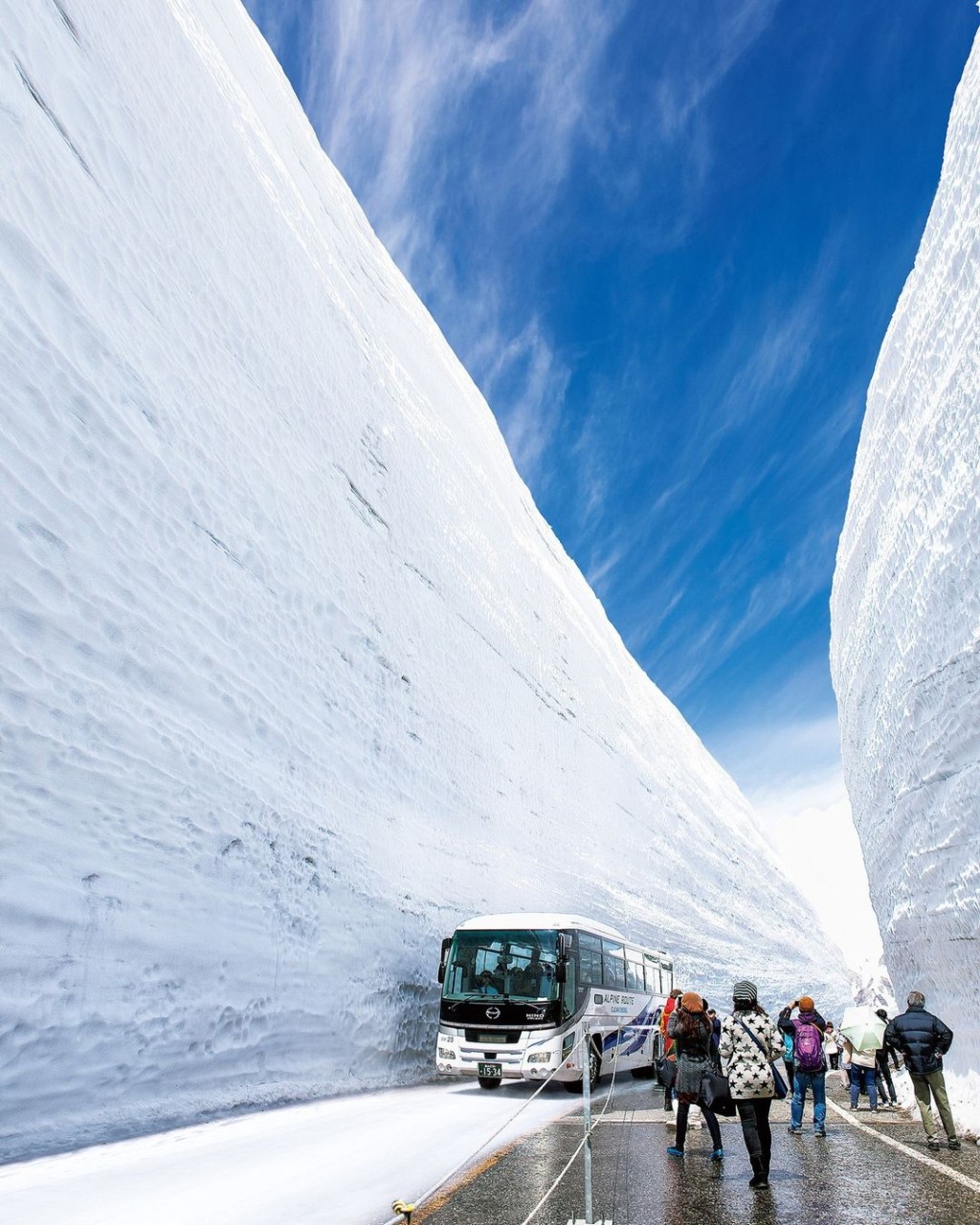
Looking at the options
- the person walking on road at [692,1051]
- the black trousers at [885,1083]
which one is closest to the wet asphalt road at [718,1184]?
the person walking on road at [692,1051]

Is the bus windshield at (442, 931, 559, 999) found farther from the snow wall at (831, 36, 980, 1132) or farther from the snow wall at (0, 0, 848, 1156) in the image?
the snow wall at (831, 36, 980, 1132)

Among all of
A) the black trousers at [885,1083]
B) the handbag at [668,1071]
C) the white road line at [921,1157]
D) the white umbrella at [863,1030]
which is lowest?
the white road line at [921,1157]

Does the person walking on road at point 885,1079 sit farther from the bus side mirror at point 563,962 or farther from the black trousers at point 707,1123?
the black trousers at point 707,1123

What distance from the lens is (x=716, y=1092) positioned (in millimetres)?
5785

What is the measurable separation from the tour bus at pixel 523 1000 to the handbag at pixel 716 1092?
176 inches

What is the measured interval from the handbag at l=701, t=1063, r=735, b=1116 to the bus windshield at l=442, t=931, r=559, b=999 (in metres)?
5.44

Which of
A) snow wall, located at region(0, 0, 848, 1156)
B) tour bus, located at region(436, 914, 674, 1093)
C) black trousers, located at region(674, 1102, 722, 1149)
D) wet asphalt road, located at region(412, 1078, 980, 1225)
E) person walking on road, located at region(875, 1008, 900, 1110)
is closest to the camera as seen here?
wet asphalt road, located at region(412, 1078, 980, 1225)

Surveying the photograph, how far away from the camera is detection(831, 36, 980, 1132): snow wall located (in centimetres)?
879

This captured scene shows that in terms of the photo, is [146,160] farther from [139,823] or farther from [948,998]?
[948,998]

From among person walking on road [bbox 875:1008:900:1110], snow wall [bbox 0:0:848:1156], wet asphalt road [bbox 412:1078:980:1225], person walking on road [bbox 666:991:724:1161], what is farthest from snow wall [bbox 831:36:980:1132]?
snow wall [bbox 0:0:848:1156]

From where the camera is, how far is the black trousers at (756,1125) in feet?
17.5

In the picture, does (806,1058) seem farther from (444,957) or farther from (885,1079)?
(444,957)

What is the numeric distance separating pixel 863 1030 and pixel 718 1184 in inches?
160

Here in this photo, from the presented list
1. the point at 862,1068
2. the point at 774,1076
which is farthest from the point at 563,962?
the point at 774,1076
